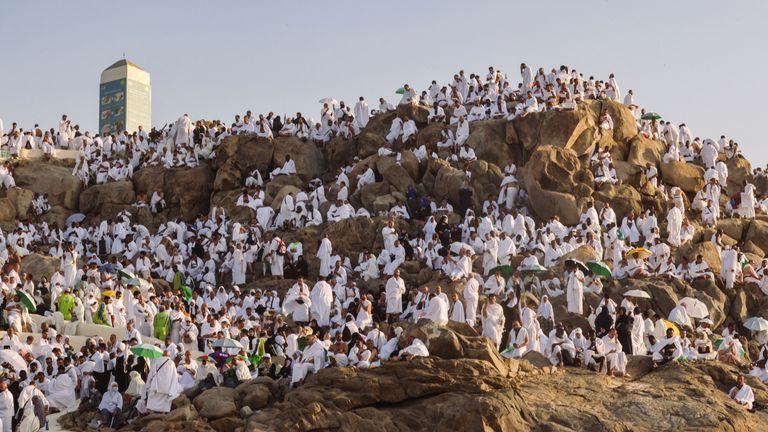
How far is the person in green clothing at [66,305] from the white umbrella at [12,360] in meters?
4.76

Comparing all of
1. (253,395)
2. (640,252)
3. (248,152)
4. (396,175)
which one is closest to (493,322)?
(640,252)

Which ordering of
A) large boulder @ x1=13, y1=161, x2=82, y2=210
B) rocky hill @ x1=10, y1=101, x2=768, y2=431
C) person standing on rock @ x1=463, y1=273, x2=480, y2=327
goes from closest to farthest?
1. rocky hill @ x1=10, y1=101, x2=768, y2=431
2. person standing on rock @ x1=463, y1=273, x2=480, y2=327
3. large boulder @ x1=13, y1=161, x2=82, y2=210

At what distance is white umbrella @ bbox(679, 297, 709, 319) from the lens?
29266 mm

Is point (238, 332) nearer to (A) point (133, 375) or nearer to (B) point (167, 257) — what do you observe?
(A) point (133, 375)

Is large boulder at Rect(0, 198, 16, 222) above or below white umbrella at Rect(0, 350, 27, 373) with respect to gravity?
above

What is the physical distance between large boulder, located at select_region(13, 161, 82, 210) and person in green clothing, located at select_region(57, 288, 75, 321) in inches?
550

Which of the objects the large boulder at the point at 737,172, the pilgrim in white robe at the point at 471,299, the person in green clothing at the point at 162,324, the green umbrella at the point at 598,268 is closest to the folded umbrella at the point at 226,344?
the person in green clothing at the point at 162,324

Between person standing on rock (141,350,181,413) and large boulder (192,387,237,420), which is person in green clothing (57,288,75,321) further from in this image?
large boulder (192,387,237,420)

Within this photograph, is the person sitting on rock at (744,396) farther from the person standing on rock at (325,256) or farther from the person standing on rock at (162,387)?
the person standing on rock at (325,256)

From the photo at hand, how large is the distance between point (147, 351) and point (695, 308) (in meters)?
14.6

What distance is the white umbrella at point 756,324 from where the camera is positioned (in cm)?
2900

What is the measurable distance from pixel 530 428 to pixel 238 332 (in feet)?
31.1

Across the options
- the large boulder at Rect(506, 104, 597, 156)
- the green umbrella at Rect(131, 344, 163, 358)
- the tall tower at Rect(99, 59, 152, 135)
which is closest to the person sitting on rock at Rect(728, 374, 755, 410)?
the green umbrella at Rect(131, 344, 163, 358)

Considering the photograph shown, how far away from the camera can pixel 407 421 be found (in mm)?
20328
